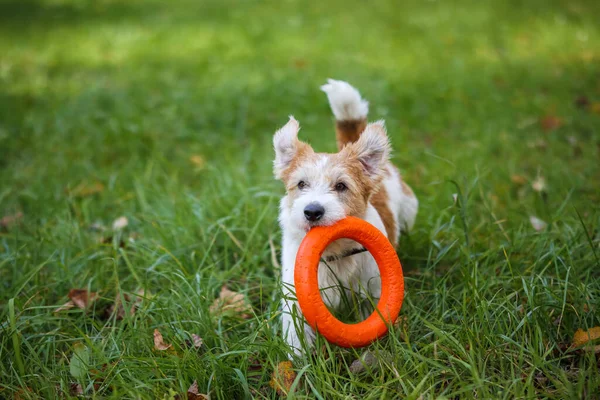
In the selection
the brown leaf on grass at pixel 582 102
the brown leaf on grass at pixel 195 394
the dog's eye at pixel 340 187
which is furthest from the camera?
the brown leaf on grass at pixel 582 102

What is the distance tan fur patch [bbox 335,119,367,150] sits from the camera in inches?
142

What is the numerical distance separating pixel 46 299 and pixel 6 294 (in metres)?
0.22

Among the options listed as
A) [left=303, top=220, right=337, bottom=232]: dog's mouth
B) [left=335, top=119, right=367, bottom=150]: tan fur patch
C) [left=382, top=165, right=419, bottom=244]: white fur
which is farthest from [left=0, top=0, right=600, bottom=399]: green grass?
[left=335, top=119, right=367, bottom=150]: tan fur patch

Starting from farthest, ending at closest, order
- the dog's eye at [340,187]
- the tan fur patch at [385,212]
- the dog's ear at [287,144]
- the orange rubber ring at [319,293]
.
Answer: the tan fur patch at [385,212] → the dog's ear at [287,144] → the dog's eye at [340,187] → the orange rubber ring at [319,293]

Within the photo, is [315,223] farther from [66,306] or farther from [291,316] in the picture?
[66,306]

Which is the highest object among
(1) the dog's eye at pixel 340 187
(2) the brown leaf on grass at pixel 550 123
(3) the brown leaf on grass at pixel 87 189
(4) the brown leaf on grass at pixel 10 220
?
(1) the dog's eye at pixel 340 187

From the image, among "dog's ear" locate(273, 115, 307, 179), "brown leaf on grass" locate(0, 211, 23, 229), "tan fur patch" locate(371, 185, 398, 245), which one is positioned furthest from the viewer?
"brown leaf on grass" locate(0, 211, 23, 229)

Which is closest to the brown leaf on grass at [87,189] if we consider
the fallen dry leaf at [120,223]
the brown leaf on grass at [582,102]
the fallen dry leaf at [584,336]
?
the fallen dry leaf at [120,223]

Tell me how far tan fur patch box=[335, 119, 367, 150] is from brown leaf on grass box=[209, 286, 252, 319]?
121 cm

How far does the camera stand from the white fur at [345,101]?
3.44 metres

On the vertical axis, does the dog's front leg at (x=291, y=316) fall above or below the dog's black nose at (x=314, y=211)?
below

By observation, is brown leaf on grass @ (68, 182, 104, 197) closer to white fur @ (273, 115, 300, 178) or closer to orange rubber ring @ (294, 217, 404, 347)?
white fur @ (273, 115, 300, 178)

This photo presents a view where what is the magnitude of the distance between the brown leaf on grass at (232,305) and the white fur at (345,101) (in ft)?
4.49

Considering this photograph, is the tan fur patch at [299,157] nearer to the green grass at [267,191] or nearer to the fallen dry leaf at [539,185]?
the green grass at [267,191]
